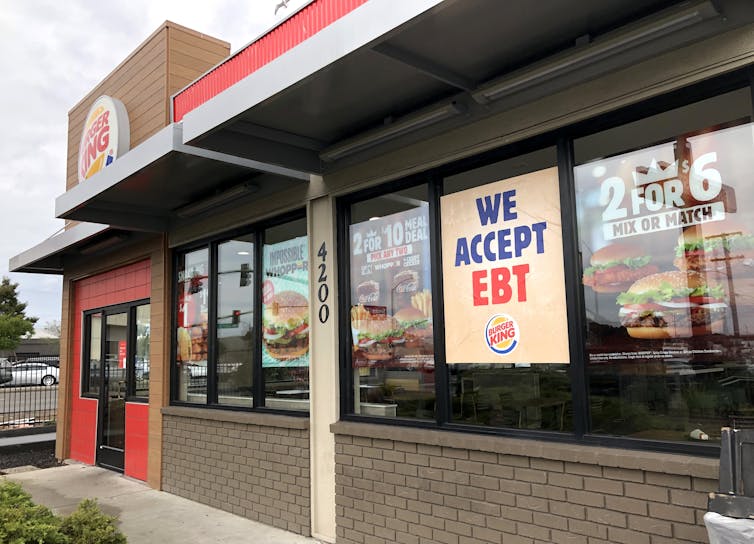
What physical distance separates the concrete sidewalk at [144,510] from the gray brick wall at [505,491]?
941 mm

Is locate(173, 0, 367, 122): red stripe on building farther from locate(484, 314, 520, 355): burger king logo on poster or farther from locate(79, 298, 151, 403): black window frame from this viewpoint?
locate(79, 298, 151, 403): black window frame

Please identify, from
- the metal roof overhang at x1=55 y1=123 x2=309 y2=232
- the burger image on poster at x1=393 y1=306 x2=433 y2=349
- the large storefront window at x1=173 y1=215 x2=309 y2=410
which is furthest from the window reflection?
the burger image on poster at x1=393 y1=306 x2=433 y2=349

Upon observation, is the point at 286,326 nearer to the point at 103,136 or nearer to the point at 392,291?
the point at 392,291

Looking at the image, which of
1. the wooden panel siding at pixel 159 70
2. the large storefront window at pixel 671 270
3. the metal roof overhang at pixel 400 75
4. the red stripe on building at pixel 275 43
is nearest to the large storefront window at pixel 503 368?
the large storefront window at pixel 671 270

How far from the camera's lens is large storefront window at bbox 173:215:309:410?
600 centimetres

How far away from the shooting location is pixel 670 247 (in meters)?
3.47

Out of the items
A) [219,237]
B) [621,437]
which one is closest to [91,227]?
[219,237]

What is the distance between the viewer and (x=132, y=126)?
27.6 feet

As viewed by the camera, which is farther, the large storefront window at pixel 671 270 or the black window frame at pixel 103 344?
the black window frame at pixel 103 344

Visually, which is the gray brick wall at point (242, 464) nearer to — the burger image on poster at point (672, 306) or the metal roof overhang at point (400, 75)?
the metal roof overhang at point (400, 75)

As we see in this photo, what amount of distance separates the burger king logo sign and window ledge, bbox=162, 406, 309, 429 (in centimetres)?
365

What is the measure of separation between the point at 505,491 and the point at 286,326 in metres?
2.91

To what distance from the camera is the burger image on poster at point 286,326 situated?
5895 mm

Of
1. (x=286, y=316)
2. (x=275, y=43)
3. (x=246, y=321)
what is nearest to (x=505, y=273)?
(x=275, y=43)
